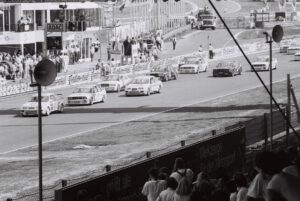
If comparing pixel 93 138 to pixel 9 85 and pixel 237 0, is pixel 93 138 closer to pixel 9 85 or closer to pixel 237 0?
pixel 9 85

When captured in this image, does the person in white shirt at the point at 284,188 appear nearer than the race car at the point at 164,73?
Yes

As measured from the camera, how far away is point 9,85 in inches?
2288

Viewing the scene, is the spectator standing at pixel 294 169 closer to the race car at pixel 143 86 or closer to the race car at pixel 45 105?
the race car at pixel 45 105

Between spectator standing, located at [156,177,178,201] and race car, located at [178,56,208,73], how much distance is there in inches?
2367

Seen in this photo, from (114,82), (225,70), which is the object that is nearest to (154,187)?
(114,82)

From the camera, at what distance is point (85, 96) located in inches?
2116

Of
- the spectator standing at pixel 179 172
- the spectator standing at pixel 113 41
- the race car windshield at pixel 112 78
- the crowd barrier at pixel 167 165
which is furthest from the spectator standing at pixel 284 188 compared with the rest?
the spectator standing at pixel 113 41

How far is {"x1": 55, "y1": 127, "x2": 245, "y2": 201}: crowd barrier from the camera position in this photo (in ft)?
55.0

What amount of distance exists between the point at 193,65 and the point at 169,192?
60409 mm

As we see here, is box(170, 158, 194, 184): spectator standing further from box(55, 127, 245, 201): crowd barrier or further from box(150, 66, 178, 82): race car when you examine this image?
box(150, 66, 178, 82): race car

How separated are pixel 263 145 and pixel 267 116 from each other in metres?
1.04

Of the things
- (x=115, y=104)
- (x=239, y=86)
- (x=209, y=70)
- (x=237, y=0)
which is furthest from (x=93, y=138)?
(x=237, y=0)

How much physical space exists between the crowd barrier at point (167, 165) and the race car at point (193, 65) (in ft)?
169

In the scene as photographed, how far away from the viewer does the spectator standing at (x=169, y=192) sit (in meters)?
14.5
